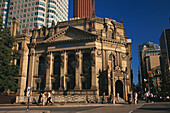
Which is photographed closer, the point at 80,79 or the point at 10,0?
the point at 80,79

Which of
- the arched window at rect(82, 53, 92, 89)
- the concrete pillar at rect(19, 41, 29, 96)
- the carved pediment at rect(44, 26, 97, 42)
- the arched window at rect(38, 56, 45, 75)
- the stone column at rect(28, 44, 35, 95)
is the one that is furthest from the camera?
the arched window at rect(38, 56, 45, 75)

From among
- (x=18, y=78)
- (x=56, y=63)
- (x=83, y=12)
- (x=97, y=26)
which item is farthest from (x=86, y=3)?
(x=18, y=78)

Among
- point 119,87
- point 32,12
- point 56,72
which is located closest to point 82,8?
point 32,12

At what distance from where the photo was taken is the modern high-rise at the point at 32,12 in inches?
3195

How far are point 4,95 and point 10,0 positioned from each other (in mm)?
64055

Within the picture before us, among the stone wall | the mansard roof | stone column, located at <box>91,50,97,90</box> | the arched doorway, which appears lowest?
the stone wall

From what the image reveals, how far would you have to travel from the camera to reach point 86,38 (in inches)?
1587

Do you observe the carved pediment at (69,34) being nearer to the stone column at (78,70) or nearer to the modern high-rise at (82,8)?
the stone column at (78,70)

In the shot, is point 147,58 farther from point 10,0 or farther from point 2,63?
point 2,63

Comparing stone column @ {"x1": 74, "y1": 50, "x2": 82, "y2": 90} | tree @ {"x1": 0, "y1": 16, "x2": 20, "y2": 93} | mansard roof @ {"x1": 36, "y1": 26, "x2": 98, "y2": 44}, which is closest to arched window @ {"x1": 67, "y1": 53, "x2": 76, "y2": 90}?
stone column @ {"x1": 74, "y1": 50, "x2": 82, "y2": 90}

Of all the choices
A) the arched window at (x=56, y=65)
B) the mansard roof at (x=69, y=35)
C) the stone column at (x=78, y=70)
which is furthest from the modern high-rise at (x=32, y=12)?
the stone column at (x=78, y=70)

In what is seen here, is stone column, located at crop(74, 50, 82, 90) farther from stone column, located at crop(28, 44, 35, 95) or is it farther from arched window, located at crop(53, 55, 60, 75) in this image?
stone column, located at crop(28, 44, 35, 95)

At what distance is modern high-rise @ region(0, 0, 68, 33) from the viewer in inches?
3195

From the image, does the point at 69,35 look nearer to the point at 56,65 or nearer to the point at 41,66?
the point at 56,65
